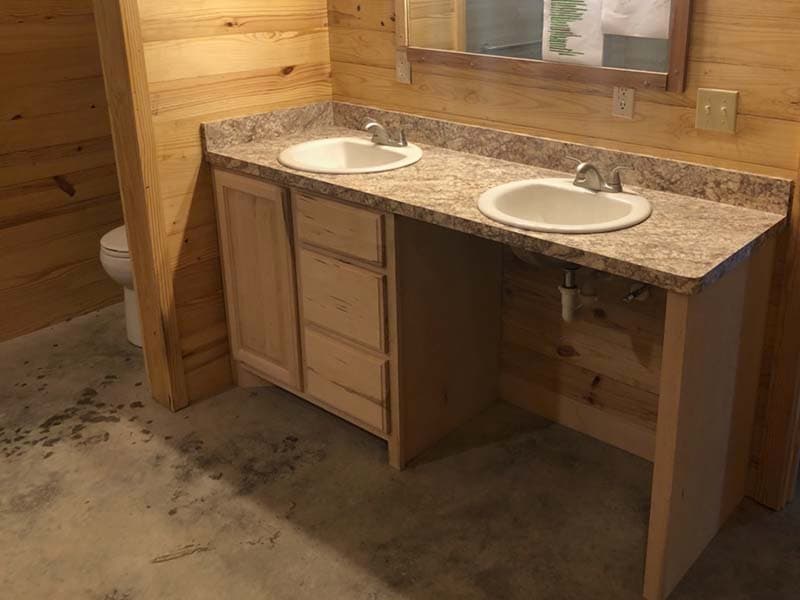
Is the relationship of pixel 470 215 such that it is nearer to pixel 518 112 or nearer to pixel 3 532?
pixel 518 112

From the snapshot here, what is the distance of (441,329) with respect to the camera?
246 cm

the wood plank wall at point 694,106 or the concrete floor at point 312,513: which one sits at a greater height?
the wood plank wall at point 694,106

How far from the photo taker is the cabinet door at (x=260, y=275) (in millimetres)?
2543

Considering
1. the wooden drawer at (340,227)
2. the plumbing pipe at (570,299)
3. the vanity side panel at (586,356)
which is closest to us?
the plumbing pipe at (570,299)

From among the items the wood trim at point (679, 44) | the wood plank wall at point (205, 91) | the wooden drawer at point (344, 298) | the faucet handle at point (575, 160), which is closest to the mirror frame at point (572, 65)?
the wood trim at point (679, 44)

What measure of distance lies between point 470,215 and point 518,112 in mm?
564

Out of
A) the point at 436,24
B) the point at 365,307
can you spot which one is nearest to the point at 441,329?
the point at 365,307

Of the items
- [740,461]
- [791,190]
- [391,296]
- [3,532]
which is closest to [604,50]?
[791,190]

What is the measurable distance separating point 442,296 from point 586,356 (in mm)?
475

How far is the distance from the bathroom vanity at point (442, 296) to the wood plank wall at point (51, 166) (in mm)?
965

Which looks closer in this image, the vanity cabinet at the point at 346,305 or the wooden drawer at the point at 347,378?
the vanity cabinet at the point at 346,305

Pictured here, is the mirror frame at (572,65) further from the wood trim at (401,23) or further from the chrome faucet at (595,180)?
the chrome faucet at (595,180)

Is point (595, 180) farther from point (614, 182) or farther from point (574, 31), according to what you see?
point (574, 31)

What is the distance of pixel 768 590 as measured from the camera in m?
1.99
